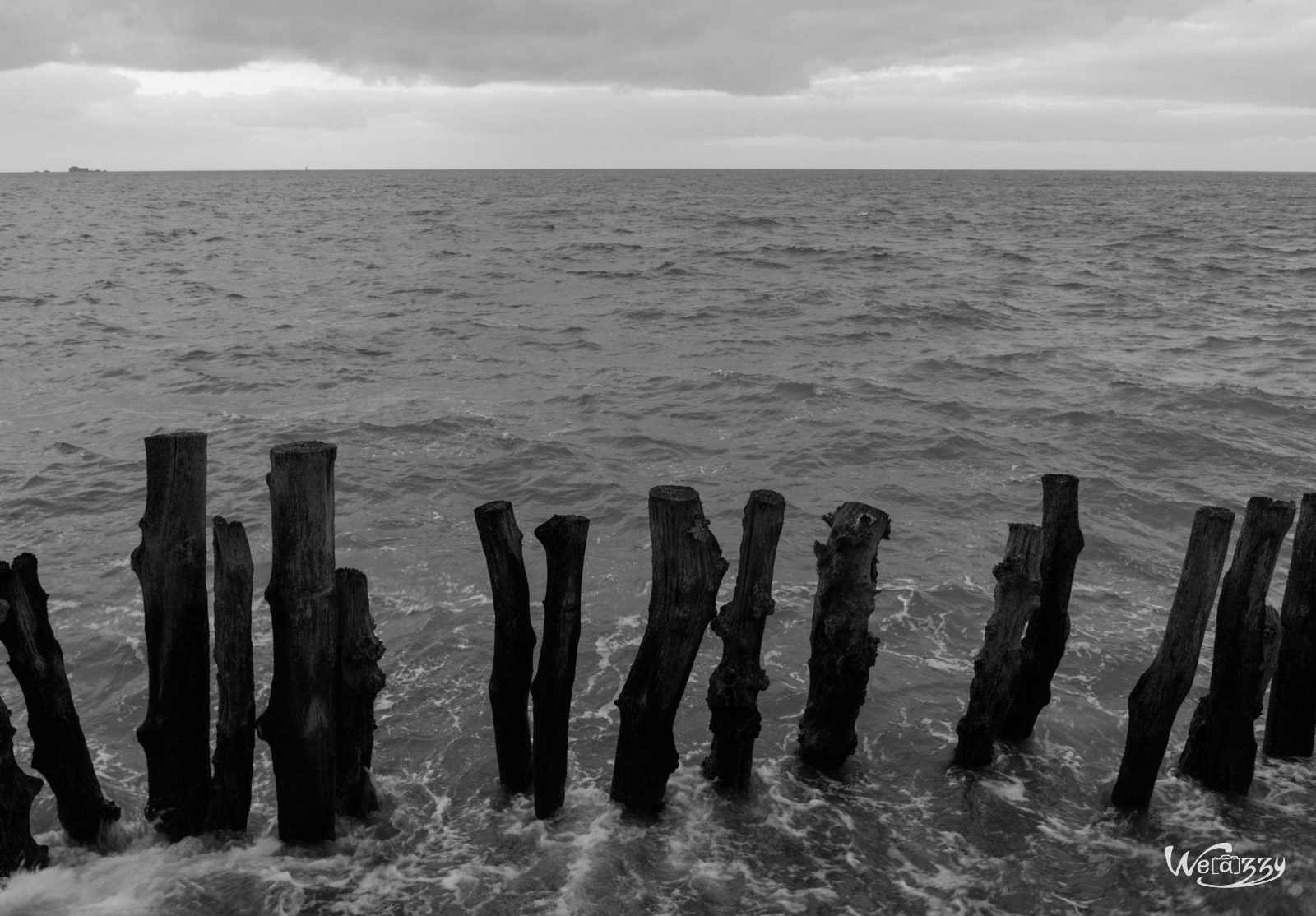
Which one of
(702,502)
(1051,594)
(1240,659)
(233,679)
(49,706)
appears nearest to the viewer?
(49,706)

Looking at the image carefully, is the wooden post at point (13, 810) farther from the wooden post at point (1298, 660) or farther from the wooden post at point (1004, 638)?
the wooden post at point (1298, 660)

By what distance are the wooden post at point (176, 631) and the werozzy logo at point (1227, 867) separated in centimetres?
604

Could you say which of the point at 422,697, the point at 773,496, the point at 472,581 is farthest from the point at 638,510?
the point at 773,496

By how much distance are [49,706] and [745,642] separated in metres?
4.12

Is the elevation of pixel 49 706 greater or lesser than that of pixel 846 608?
lesser

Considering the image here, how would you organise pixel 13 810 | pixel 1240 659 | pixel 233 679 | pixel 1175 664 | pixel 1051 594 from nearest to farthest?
pixel 13 810 → pixel 233 679 → pixel 1175 664 → pixel 1240 659 → pixel 1051 594

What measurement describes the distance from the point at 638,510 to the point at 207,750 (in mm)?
7622

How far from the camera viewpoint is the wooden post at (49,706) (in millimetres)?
5582

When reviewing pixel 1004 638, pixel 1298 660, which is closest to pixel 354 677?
pixel 1004 638

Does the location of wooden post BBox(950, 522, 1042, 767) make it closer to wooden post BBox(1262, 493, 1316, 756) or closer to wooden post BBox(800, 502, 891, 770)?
wooden post BBox(800, 502, 891, 770)

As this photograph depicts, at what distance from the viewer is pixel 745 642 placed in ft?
21.0

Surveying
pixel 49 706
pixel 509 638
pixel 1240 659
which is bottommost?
pixel 49 706

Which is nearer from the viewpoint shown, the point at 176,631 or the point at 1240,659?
the point at 176,631

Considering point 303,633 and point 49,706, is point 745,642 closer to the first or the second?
point 303,633
